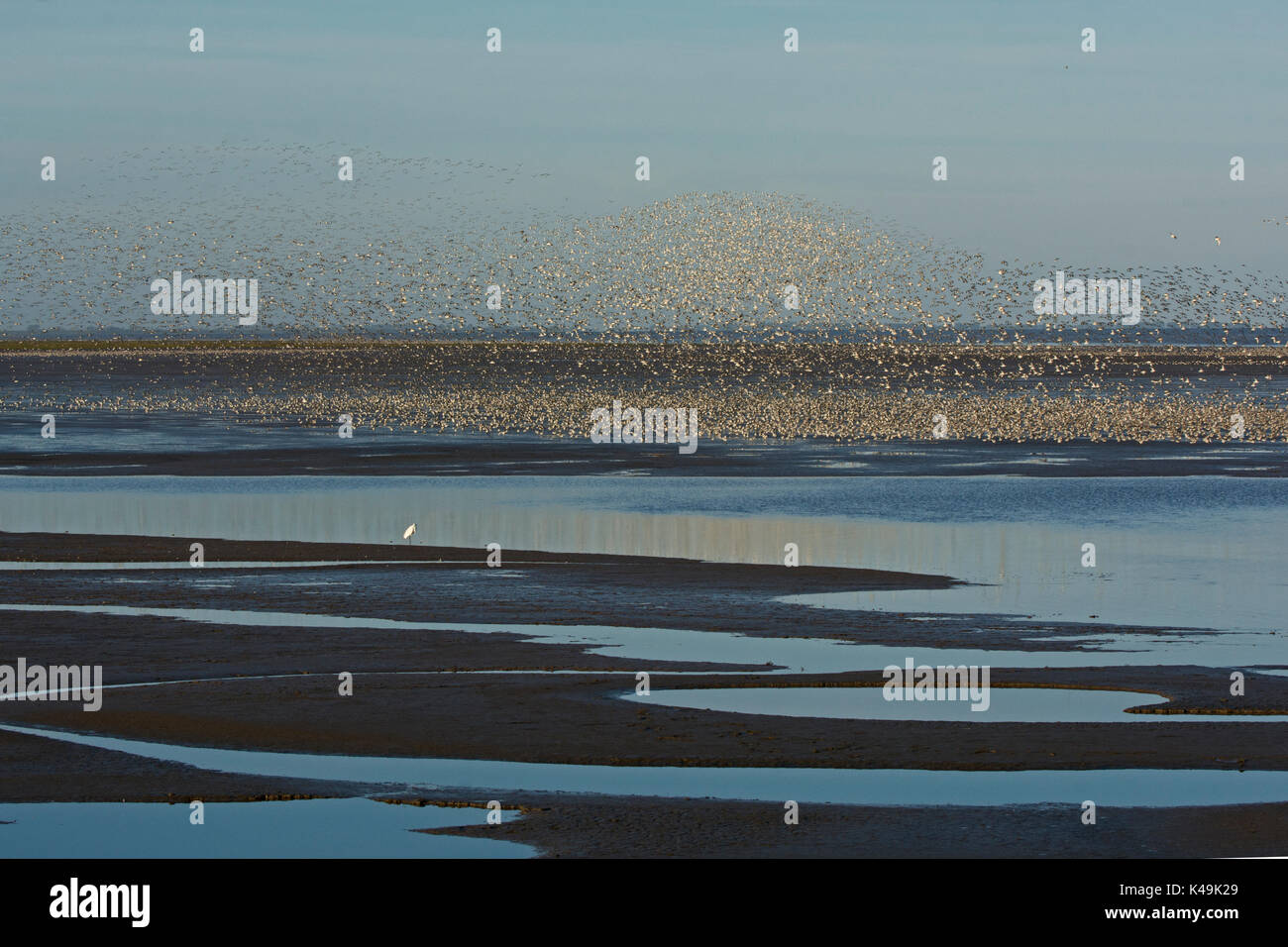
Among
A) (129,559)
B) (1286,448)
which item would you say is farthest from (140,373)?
(129,559)

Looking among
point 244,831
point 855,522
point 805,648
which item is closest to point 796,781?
point 244,831

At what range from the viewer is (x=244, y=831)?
9977 mm

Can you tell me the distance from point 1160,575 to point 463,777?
11660 mm

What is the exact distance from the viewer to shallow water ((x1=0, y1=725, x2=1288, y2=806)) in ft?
35.2

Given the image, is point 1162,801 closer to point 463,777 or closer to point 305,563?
point 463,777

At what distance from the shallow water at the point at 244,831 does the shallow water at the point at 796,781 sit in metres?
0.70

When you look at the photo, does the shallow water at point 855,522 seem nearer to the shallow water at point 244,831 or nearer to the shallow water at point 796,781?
the shallow water at point 796,781

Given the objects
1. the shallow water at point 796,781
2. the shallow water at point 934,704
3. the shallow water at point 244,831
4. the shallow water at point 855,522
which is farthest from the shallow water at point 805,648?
the shallow water at point 244,831

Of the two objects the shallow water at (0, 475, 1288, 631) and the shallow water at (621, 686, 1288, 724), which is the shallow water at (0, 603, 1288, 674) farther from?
the shallow water at (0, 475, 1288, 631)

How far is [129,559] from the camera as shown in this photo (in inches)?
870

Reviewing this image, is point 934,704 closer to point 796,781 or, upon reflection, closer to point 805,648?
point 796,781

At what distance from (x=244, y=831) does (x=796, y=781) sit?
354cm

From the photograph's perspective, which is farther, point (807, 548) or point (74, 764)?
point (807, 548)

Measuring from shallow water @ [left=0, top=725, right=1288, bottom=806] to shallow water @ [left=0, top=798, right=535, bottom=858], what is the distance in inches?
27.4
